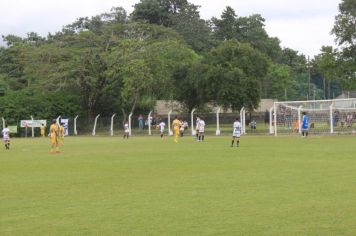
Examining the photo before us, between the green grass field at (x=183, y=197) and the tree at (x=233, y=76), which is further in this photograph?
the tree at (x=233, y=76)

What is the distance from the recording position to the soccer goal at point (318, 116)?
41844mm

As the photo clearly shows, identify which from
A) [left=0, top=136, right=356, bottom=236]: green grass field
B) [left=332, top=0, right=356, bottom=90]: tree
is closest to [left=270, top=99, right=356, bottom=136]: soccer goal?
[left=332, top=0, right=356, bottom=90]: tree

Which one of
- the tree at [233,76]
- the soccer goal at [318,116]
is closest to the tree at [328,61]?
the tree at [233,76]

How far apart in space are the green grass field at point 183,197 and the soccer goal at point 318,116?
68.7ft

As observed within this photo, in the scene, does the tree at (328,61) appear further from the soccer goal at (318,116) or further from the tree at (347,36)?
the soccer goal at (318,116)

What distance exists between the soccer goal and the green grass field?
20944 mm

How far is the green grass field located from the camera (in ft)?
30.4

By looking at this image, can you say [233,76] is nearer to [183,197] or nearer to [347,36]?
[347,36]

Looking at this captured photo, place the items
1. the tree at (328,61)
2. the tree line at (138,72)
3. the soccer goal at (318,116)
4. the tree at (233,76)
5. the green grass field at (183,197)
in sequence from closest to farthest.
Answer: the green grass field at (183,197), the soccer goal at (318,116), the tree at (233,76), the tree line at (138,72), the tree at (328,61)

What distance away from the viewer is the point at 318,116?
4369 cm

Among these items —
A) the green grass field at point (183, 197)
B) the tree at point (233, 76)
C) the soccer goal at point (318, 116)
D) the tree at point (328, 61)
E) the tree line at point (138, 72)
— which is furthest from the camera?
the tree at point (328, 61)

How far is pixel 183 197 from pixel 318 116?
32984 mm

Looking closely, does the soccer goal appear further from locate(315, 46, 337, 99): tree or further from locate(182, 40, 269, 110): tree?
locate(315, 46, 337, 99): tree

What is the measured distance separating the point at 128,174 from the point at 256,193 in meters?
5.76
